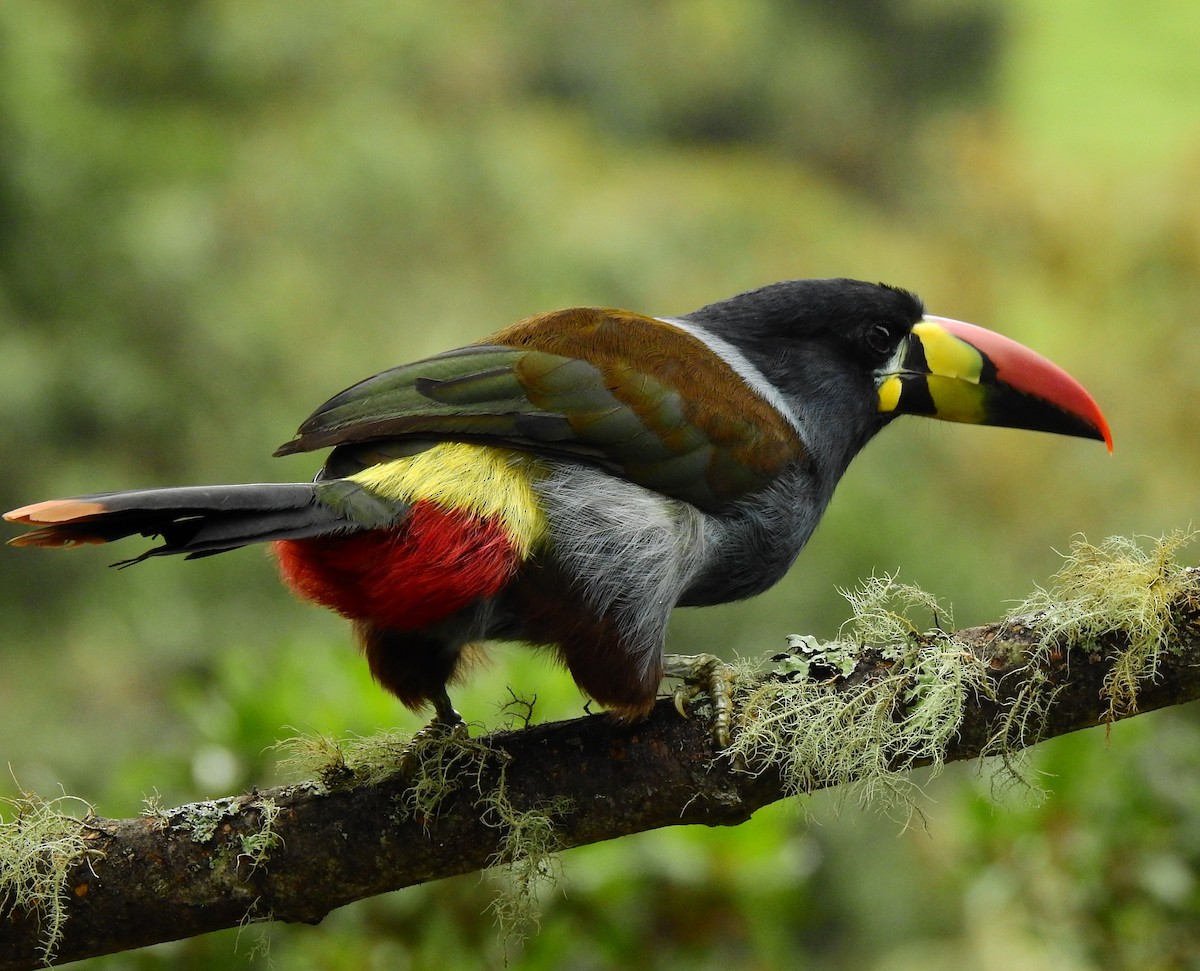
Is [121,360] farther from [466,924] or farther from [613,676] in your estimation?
[613,676]

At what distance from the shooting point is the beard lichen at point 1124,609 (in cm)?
171

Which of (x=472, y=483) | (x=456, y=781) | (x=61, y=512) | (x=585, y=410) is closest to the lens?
(x=61, y=512)

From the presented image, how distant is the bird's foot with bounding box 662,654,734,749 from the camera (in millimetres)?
1882

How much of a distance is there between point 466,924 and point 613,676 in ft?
3.08

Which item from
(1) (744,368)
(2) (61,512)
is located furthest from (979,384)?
(2) (61,512)

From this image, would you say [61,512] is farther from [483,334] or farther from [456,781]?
[483,334]

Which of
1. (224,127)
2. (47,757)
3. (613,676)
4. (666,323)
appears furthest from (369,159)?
(613,676)

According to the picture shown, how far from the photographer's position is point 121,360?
590 centimetres

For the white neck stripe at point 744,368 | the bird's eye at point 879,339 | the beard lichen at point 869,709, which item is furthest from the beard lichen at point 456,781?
the bird's eye at point 879,339

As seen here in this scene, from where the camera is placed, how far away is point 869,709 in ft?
5.97

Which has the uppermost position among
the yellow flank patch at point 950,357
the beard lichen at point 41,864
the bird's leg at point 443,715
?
the yellow flank patch at point 950,357

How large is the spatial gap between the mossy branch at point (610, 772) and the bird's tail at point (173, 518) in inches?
15.9

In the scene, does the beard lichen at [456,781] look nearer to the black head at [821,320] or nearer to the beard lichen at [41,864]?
the beard lichen at [41,864]

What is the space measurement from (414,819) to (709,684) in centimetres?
50
